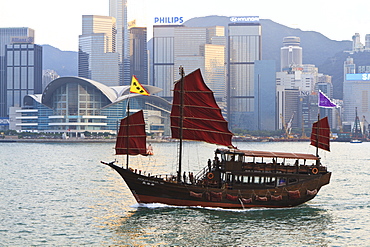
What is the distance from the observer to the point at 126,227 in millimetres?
35688

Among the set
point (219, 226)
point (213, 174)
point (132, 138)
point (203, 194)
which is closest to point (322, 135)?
point (213, 174)

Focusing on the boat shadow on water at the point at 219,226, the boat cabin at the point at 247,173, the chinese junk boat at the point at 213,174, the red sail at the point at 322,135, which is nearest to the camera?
the boat shadow on water at the point at 219,226

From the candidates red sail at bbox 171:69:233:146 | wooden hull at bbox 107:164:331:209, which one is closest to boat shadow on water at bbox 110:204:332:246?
wooden hull at bbox 107:164:331:209

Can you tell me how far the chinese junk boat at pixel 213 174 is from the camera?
134 feet

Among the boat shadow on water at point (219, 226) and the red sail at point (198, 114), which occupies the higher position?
the red sail at point (198, 114)

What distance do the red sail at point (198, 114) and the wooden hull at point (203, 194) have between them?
15.4ft

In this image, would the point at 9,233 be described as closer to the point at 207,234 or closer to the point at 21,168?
the point at 207,234

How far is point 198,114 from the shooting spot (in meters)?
43.9

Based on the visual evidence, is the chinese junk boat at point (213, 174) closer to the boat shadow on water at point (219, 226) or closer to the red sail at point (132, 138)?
the red sail at point (132, 138)

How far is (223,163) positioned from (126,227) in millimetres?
9365

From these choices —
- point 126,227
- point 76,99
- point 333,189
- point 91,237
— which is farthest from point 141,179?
point 76,99

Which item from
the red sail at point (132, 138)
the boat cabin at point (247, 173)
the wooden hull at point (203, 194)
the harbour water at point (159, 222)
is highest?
the red sail at point (132, 138)

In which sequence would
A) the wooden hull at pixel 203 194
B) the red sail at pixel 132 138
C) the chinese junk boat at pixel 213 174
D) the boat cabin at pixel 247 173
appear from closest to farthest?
the wooden hull at pixel 203 194
the chinese junk boat at pixel 213 174
the boat cabin at pixel 247 173
the red sail at pixel 132 138

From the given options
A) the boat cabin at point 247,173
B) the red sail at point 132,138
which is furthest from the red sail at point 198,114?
the boat cabin at point 247,173
